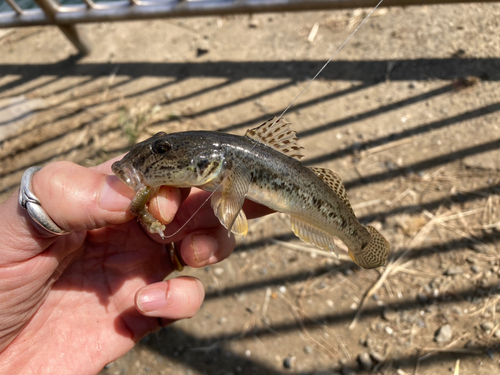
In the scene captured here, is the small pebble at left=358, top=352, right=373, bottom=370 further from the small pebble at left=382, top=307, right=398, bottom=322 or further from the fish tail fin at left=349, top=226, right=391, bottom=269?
the fish tail fin at left=349, top=226, right=391, bottom=269

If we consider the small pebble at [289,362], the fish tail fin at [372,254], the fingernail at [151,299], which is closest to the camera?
the fingernail at [151,299]

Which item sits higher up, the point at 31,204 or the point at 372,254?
the point at 31,204

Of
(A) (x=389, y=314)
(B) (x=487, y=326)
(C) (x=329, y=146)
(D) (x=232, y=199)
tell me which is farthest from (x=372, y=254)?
(C) (x=329, y=146)

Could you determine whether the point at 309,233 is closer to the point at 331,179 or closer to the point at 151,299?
the point at 331,179

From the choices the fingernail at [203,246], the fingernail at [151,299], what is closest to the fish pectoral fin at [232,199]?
the fingernail at [203,246]

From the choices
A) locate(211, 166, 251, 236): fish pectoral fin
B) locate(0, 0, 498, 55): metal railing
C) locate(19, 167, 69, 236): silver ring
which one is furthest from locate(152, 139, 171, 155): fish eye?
locate(0, 0, 498, 55): metal railing

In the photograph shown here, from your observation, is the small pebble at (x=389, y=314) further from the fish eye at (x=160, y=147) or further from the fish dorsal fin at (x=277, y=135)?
the fish eye at (x=160, y=147)
